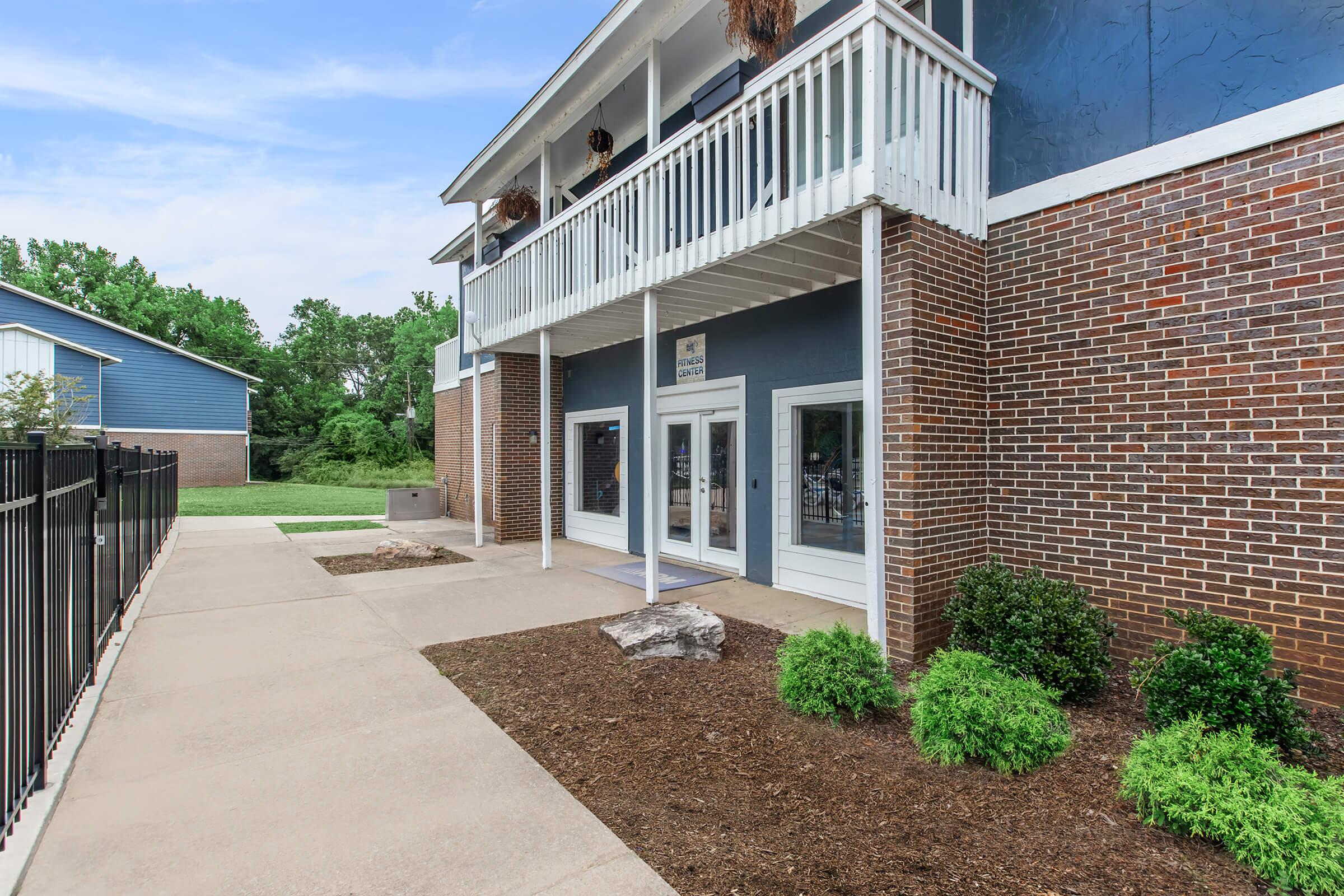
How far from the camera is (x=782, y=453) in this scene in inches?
280

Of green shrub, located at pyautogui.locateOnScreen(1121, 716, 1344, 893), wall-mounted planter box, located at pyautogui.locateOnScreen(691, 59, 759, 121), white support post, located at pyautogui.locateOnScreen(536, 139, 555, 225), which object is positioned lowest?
green shrub, located at pyautogui.locateOnScreen(1121, 716, 1344, 893)

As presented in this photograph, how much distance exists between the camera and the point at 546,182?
30.6 ft

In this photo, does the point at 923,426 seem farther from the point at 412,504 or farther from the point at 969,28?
the point at 412,504

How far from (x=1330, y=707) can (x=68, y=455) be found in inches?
295

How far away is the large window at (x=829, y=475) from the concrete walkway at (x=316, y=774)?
30.3 inches

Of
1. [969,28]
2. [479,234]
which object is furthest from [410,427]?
[969,28]

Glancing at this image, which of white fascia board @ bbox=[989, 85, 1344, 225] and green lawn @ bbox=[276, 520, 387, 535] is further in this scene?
green lawn @ bbox=[276, 520, 387, 535]

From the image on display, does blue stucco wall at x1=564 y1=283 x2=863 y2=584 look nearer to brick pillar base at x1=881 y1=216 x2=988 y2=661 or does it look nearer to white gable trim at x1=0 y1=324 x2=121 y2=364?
brick pillar base at x1=881 y1=216 x2=988 y2=661

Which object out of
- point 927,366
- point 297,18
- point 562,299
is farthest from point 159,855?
point 297,18

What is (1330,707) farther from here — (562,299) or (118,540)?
(118,540)

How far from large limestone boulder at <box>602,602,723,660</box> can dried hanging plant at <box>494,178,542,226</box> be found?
25.8ft

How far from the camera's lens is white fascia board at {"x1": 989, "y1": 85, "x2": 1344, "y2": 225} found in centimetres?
379

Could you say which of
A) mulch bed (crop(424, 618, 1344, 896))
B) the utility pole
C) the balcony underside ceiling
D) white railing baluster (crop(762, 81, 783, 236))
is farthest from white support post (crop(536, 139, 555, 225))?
the utility pole

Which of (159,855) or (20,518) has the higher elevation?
(20,518)
